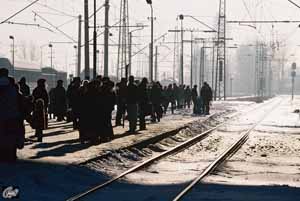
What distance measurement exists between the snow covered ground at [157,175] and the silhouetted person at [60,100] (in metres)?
6.58

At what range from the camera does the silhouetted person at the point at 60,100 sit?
31270 mm

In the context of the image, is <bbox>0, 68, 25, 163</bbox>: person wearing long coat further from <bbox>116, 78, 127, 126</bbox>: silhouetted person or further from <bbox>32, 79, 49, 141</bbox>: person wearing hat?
<bbox>116, 78, 127, 126</bbox>: silhouetted person

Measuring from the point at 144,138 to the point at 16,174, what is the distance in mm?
10660

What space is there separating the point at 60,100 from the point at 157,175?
1518cm

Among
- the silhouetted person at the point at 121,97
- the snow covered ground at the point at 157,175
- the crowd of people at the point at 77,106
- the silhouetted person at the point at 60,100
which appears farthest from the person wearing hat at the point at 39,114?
the silhouetted person at the point at 60,100

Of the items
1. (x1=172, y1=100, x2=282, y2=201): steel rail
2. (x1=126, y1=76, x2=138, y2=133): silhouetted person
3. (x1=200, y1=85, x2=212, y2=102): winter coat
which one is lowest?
(x1=172, y1=100, x2=282, y2=201): steel rail

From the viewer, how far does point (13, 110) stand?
1645 centimetres

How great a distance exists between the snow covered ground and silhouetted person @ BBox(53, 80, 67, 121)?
21.6ft

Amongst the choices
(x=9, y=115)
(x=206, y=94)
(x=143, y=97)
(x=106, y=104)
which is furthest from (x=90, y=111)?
(x=206, y=94)

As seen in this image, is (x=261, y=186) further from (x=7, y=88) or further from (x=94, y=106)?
(x=94, y=106)

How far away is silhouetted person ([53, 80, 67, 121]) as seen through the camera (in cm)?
3127

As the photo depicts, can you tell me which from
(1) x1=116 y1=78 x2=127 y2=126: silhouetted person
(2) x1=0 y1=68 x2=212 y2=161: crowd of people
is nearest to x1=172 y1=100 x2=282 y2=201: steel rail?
(2) x1=0 y1=68 x2=212 y2=161: crowd of people

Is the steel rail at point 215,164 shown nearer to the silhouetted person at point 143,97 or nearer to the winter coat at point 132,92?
the silhouetted person at point 143,97

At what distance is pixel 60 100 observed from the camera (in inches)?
1244
